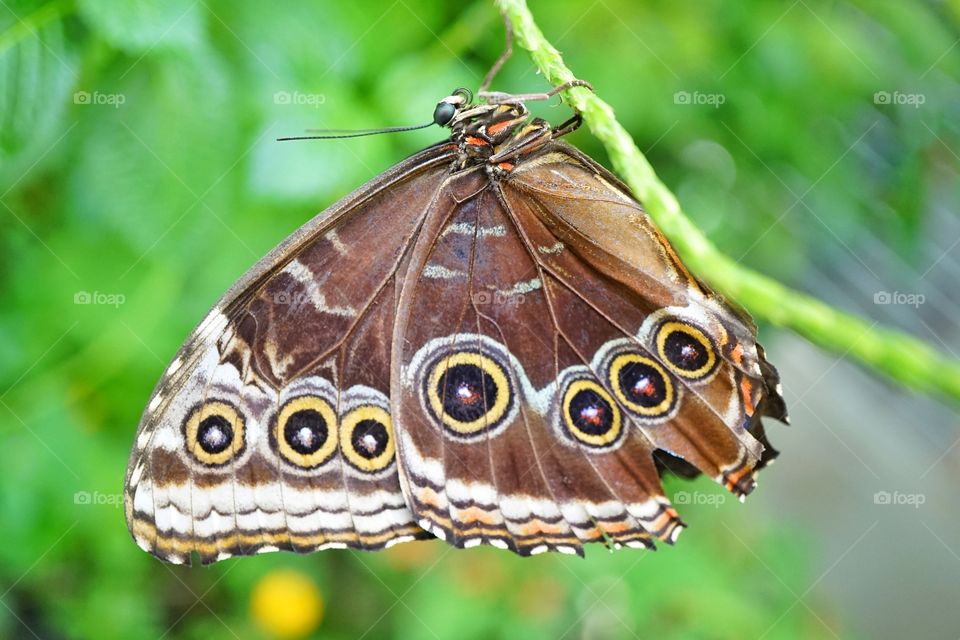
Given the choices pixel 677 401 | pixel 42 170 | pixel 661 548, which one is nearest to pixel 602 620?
pixel 661 548

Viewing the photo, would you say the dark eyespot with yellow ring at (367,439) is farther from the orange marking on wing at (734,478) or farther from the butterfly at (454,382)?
the orange marking on wing at (734,478)

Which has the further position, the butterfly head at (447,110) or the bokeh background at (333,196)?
the bokeh background at (333,196)

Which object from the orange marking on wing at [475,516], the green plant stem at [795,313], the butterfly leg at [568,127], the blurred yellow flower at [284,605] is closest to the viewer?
the green plant stem at [795,313]

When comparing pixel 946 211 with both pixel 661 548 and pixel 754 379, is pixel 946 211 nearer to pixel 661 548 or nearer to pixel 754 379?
pixel 661 548

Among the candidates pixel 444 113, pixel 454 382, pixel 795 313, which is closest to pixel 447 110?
pixel 444 113

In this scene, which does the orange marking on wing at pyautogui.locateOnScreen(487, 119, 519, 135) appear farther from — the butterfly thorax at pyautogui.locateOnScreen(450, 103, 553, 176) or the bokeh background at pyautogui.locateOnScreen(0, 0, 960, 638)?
the bokeh background at pyautogui.locateOnScreen(0, 0, 960, 638)

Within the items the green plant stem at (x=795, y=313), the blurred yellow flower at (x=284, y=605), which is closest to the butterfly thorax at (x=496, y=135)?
the green plant stem at (x=795, y=313)

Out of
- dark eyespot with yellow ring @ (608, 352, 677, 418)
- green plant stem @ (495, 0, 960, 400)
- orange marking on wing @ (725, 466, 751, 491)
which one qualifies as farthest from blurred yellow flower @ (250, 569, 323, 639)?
green plant stem @ (495, 0, 960, 400)
